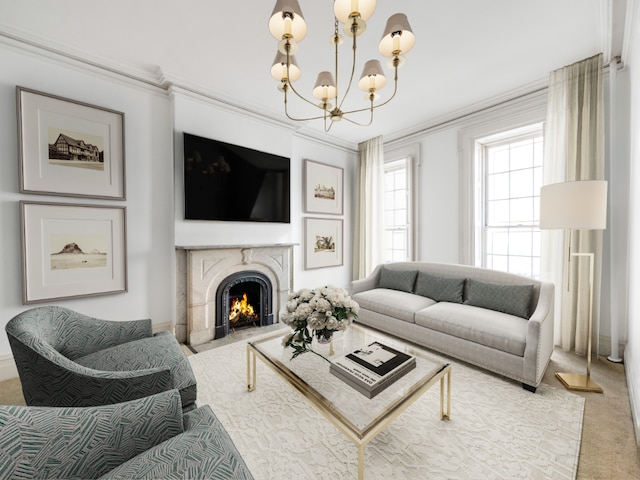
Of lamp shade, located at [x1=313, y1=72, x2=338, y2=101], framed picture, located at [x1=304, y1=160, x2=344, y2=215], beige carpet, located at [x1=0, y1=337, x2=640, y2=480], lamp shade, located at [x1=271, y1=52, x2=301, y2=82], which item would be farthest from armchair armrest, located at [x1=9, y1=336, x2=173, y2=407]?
framed picture, located at [x1=304, y1=160, x2=344, y2=215]

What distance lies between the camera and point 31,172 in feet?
7.72

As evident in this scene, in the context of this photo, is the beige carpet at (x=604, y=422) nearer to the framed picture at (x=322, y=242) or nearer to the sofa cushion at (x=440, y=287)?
the sofa cushion at (x=440, y=287)

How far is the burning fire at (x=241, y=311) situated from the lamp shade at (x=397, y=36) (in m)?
3.18

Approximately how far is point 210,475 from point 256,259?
9.52 ft

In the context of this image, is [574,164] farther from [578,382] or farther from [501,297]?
[578,382]

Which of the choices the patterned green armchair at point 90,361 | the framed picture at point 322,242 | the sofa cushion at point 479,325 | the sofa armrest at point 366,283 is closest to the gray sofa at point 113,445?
the patterned green armchair at point 90,361

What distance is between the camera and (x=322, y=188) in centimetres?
461

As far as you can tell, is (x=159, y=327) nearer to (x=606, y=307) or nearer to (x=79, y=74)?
(x=79, y=74)

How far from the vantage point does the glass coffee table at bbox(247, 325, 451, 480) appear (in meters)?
1.29

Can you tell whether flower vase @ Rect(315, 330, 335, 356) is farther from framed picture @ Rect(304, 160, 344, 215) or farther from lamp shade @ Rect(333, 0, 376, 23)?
framed picture @ Rect(304, 160, 344, 215)

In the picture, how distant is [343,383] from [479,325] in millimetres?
1528

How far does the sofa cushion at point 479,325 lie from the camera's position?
221cm

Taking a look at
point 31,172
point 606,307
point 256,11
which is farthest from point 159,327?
point 606,307

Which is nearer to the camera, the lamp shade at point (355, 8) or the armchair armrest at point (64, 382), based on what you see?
the armchair armrest at point (64, 382)
